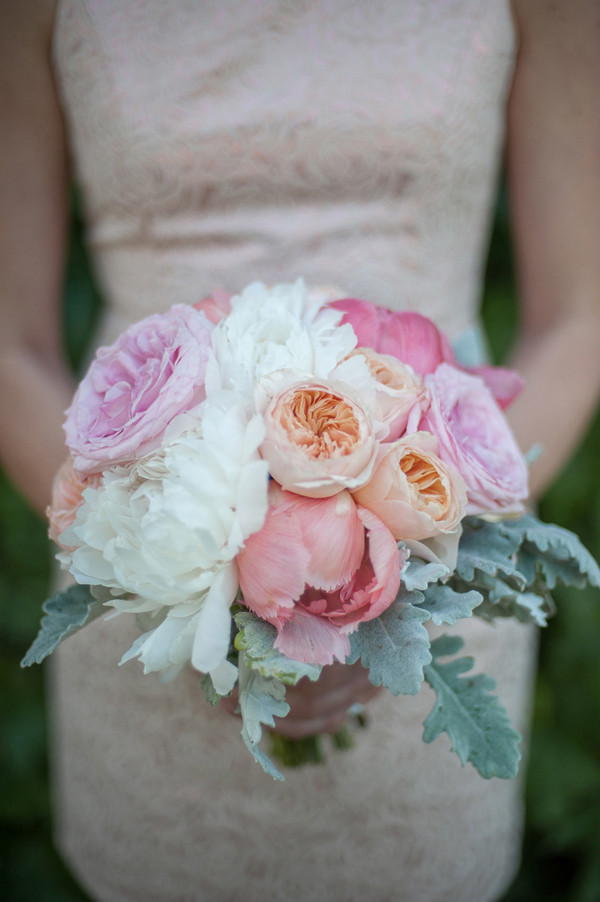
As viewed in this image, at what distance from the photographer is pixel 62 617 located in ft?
2.45

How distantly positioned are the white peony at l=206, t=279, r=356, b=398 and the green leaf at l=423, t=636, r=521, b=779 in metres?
0.37

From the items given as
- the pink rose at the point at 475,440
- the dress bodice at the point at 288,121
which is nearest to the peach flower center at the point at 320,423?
the pink rose at the point at 475,440

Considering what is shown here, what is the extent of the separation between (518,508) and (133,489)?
1.38 ft

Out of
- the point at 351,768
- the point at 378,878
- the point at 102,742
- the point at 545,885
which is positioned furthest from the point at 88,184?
the point at 545,885

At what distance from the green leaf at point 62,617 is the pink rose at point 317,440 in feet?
0.92

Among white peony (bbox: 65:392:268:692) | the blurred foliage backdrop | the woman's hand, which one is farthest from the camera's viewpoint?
the blurred foliage backdrop

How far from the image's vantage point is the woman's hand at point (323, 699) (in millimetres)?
876

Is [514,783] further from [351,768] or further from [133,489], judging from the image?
[133,489]

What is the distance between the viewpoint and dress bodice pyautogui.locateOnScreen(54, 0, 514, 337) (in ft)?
3.51

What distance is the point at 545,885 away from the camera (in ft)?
7.33

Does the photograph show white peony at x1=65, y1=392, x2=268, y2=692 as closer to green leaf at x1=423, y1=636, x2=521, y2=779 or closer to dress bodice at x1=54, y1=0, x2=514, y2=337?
green leaf at x1=423, y1=636, x2=521, y2=779

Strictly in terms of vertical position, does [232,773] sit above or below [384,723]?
below

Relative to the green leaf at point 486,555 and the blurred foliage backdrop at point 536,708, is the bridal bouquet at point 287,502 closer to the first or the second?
the green leaf at point 486,555

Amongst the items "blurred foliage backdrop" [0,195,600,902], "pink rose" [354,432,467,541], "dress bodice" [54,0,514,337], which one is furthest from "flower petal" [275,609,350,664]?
"blurred foliage backdrop" [0,195,600,902]
